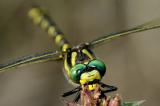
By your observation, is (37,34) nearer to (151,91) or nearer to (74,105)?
(151,91)

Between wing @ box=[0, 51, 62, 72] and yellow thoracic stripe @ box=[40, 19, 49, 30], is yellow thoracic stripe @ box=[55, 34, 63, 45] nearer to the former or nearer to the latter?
yellow thoracic stripe @ box=[40, 19, 49, 30]

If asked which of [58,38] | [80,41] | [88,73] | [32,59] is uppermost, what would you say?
[80,41]

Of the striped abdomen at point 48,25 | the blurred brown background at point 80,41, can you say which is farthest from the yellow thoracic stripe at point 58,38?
the blurred brown background at point 80,41

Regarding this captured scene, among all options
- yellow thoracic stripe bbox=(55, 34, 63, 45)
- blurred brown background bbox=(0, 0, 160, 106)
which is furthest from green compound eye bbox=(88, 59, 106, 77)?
blurred brown background bbox=(0, 0, 160, 106)

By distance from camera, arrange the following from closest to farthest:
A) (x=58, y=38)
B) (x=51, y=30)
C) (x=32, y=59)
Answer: (x=32, y=59)
(x=58, y=38)
(x=51, y=30)

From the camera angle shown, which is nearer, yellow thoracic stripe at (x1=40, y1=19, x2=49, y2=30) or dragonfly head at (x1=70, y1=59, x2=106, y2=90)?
dragonfly head at (x1=70, y1=59, x2=106, y2=90)

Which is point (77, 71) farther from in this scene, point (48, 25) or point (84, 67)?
point (48, 25)

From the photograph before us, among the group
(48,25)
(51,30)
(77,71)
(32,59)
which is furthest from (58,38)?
(77,71)
